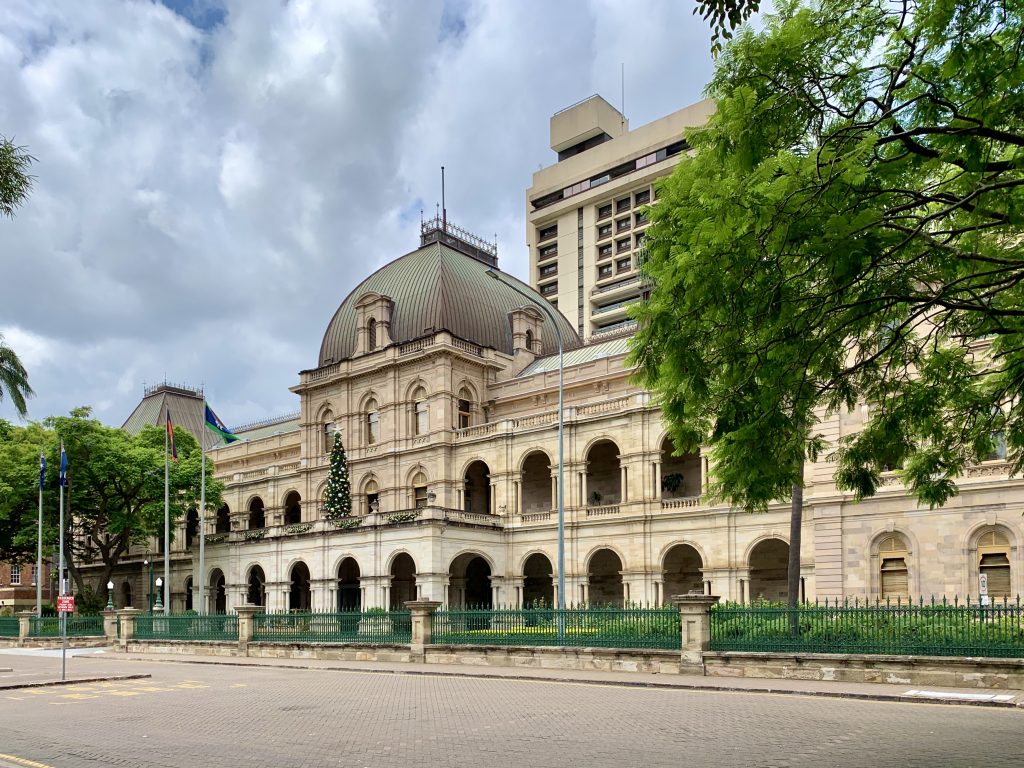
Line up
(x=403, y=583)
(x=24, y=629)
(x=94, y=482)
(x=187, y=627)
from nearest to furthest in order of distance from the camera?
(x=187, y=627), (x=24, y=629), (x=403, y=583), (x=94, y=482)

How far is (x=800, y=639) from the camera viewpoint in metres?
20.6

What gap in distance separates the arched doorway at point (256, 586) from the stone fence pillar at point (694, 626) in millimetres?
40642

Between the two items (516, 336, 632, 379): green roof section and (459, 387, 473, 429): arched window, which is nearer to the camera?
(516, 336, 632, 379): green roof section

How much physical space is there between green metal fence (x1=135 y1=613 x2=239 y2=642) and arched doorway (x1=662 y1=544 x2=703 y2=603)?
66.0ft

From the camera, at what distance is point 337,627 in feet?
102

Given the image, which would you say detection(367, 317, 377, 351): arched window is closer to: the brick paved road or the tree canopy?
the brick paved road

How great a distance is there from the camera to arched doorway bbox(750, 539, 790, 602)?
140 feet

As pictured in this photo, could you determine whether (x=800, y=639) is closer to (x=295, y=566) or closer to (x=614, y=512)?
(x=614, y=512)

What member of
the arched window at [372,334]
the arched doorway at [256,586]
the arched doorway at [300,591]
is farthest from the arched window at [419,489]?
the arched doorway at [256,586]

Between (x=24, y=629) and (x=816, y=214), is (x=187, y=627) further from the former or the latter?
(x=816, y=214)

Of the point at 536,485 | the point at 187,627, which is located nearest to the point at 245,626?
the point at 187,627

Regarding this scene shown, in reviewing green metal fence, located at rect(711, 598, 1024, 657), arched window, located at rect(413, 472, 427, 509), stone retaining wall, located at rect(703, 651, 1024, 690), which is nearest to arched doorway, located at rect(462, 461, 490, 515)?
arched window, located at rect(413, 472, 427, 509)

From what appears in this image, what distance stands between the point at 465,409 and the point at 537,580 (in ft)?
33.1

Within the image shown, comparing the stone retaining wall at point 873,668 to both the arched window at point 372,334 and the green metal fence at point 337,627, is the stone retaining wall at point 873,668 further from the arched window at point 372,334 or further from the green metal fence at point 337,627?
the arched window at point 372,334
